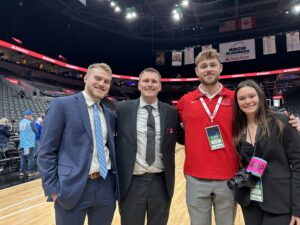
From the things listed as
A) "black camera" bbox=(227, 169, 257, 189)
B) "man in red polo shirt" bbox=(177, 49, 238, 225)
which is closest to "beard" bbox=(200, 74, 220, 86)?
"man in red polo shirt" bbox=(177, 49, 238, 225)

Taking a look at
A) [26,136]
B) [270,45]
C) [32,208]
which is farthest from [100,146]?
[270,45]

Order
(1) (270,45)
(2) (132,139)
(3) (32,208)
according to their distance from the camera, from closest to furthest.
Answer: (2) (132,139), (3) (32,208), (1) (270,45)

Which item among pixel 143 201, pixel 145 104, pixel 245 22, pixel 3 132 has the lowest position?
pixel 143 201

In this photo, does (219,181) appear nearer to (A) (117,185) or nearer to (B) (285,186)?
(B) (285,186)

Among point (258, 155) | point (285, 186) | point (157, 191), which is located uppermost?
point (258, 155)

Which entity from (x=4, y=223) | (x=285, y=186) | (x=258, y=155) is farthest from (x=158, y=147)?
(x=4, y=223)

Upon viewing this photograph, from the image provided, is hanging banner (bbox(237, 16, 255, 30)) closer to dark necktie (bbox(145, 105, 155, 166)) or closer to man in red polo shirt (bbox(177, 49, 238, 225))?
man in red polo shirt (bbox(177, 49, 238, 225))

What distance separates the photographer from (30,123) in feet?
18.5

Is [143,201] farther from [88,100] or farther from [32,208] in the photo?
[32,208]

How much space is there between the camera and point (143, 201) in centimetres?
176

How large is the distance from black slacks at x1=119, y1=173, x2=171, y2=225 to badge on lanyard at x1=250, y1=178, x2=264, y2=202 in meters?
0.63

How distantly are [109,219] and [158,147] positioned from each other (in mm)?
590

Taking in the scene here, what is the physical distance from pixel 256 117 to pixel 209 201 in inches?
25.8

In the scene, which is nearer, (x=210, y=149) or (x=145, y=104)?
(x=210, y=149)
